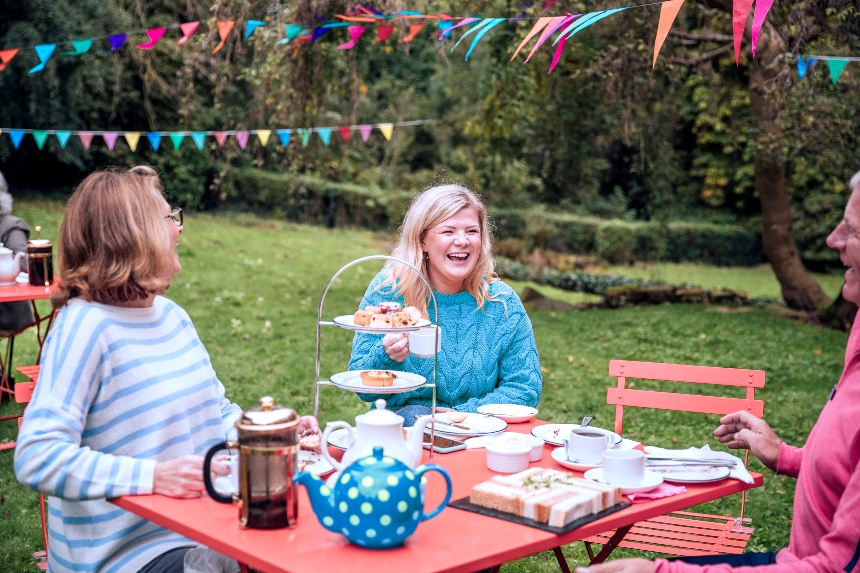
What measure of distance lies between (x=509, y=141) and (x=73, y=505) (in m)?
10.6

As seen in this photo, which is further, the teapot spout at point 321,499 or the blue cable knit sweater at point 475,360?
the blue cable knit sweater at point 475,360

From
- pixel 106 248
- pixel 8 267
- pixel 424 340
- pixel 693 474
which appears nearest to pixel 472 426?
pixel 424 340

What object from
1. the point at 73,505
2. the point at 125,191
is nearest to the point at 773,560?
the point at 73,505

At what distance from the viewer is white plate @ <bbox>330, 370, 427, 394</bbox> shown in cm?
222

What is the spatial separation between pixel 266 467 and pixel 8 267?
12.6 ft

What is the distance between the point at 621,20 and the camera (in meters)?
8.77

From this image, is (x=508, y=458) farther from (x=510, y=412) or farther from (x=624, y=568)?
(x=510, y=412)

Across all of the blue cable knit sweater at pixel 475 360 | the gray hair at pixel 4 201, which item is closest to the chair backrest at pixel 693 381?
the blue cable knit sweater at pixel 475 360

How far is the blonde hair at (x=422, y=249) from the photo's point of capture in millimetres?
3346

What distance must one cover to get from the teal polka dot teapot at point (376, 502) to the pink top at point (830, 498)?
537 mm

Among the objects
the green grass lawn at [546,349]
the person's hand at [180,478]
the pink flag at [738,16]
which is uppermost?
the pink flag at [738,16]

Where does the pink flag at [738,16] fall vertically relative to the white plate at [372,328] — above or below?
above

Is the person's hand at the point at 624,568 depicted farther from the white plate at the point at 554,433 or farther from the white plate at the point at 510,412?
the white plate at the point at 510,412

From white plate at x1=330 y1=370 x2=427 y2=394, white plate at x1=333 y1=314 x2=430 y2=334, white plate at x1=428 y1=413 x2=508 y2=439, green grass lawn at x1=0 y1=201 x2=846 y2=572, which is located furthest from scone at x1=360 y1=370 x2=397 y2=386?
green grass lawn at x1=0 y1=201 x2=846 y2=572
